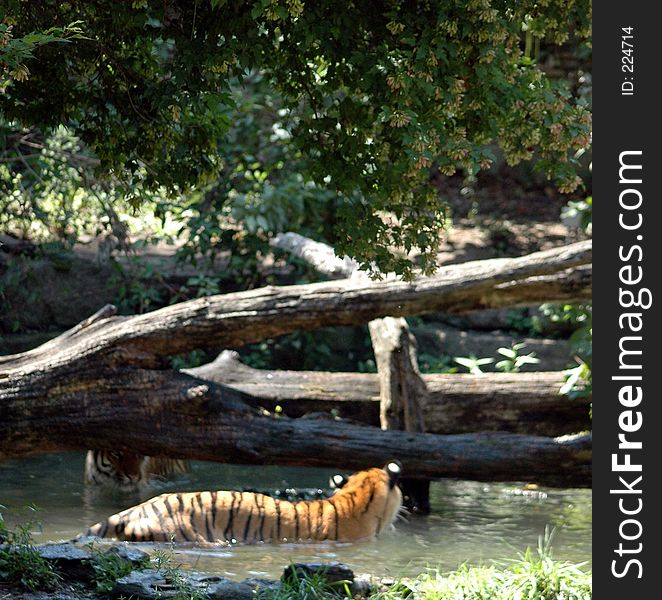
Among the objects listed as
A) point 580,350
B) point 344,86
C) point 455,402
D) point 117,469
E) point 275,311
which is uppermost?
point 344,86

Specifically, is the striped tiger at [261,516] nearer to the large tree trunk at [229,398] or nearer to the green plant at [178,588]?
the large tree trunk at [229,398]

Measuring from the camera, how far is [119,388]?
22.9 feet

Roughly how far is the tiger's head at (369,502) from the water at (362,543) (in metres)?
0.11

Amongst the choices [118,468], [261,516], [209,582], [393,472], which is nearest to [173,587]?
[209,582]

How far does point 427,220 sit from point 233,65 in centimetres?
123

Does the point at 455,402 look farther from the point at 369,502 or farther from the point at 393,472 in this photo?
the point at 369,502

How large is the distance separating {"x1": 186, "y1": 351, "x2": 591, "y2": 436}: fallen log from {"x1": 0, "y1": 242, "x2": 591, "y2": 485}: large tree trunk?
3.06 feet

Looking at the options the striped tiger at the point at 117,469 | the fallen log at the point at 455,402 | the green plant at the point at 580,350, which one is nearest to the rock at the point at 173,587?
the striped tiger at the point at 117,469

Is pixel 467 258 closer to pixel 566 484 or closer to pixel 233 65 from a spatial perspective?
pixel 566 484

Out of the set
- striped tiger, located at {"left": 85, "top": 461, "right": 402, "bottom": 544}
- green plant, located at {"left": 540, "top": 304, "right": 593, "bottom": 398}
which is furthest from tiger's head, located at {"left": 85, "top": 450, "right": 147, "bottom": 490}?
green plant, located at {"left": 540, "top": 304, "right": 593, "bottom": 398}

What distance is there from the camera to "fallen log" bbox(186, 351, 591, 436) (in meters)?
8.43

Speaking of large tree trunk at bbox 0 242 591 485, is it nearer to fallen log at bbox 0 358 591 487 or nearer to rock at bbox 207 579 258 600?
fallen log at bbox 0 358 591 487

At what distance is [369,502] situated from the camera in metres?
7.16

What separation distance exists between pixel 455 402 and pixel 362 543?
5.97 feet
